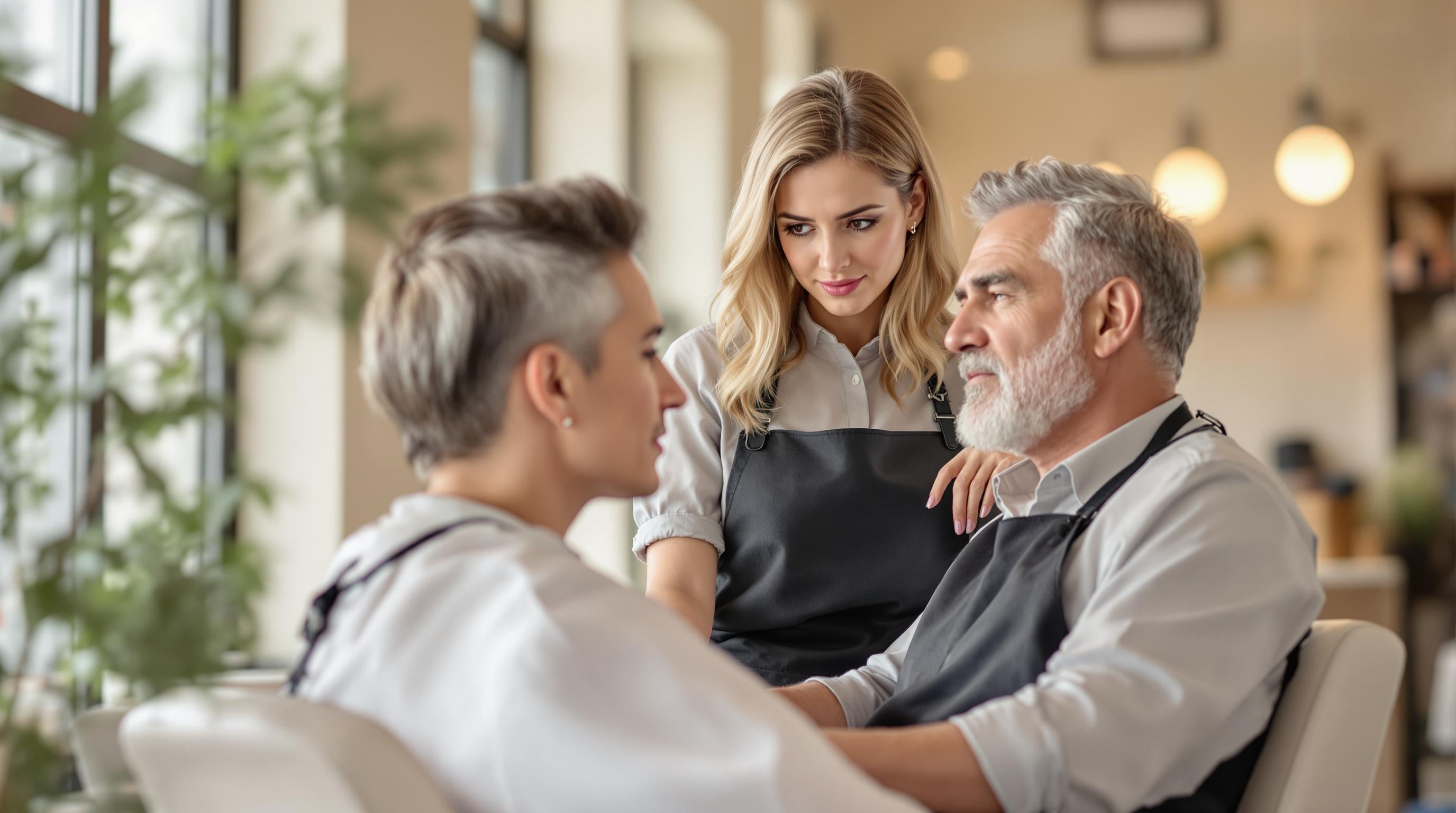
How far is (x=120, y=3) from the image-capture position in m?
2.95

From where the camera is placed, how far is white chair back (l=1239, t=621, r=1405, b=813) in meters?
1.43

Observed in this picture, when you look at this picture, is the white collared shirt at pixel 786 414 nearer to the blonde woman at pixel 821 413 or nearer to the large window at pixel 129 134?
the blonde woman at pixel 821 413

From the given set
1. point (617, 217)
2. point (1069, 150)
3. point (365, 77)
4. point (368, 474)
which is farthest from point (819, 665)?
point (1069, 150)

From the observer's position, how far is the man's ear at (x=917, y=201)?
2.14m

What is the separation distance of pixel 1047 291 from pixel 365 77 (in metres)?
2.11

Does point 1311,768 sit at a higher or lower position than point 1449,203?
lower

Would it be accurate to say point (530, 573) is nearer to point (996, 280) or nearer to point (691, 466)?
point (996, 280)

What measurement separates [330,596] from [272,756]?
0.59 feet

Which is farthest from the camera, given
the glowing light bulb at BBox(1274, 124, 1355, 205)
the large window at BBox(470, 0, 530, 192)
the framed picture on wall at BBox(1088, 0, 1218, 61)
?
the framed picture on wall at BBox(1088, 0, 1218, 61)

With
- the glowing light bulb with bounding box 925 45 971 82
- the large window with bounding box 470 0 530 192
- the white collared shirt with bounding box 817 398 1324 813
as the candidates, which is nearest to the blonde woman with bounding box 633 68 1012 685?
the white collared shirt with bounding box 817 398 1324 813

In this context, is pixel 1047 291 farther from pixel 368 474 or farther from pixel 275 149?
pixel 368 474

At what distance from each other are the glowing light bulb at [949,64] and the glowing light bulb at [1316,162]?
2488 millimetres

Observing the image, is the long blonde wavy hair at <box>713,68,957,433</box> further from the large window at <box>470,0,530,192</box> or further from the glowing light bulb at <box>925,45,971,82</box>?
the glowing light bulb at <box>925,45,971,82</box>

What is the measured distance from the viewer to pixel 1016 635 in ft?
4.94
